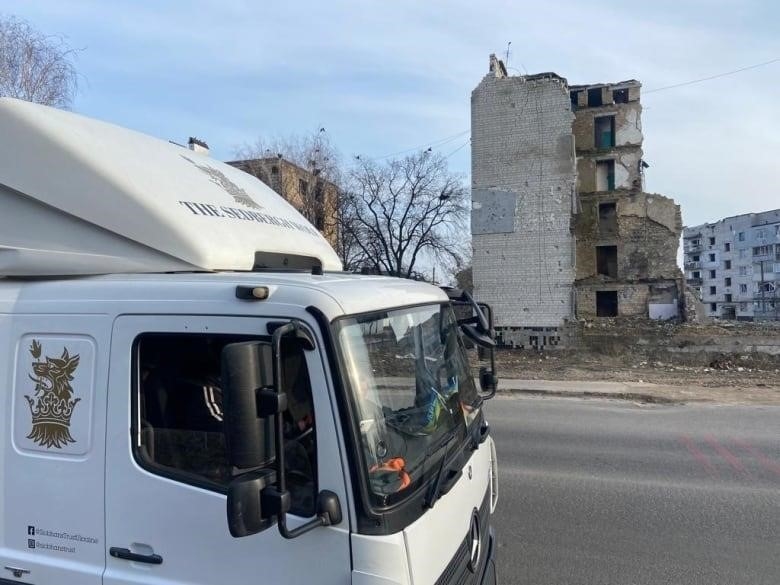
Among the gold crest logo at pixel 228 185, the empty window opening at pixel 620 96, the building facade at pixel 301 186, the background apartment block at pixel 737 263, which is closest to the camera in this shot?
the gold crest logo at pixel 228 185

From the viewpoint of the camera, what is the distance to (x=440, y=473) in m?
2.40

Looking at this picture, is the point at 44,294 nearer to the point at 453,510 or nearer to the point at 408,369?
the point at 408,369

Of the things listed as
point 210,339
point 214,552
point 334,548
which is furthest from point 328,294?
point 214,552

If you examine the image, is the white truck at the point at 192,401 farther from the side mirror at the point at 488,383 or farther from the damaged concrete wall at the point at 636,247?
the damaged concrete wall at the point at 636,247

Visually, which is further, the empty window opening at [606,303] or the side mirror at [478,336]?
the empty window opening at [606,303]

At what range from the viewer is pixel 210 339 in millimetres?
2277

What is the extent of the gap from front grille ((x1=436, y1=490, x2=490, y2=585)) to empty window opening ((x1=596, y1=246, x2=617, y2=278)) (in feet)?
124

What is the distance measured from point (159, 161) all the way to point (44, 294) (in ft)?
2.82

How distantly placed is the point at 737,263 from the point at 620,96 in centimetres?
7768

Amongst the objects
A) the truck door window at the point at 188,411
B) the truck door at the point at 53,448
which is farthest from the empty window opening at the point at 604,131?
the truck door at the point at 53,448

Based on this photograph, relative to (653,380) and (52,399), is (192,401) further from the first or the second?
(653,380)

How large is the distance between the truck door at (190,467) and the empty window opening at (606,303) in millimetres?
37562

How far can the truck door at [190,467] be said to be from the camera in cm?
207

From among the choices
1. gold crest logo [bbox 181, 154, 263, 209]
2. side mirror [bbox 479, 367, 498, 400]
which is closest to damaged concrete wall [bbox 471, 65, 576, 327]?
side mirror [bbox 479, 367, 498, 400]
